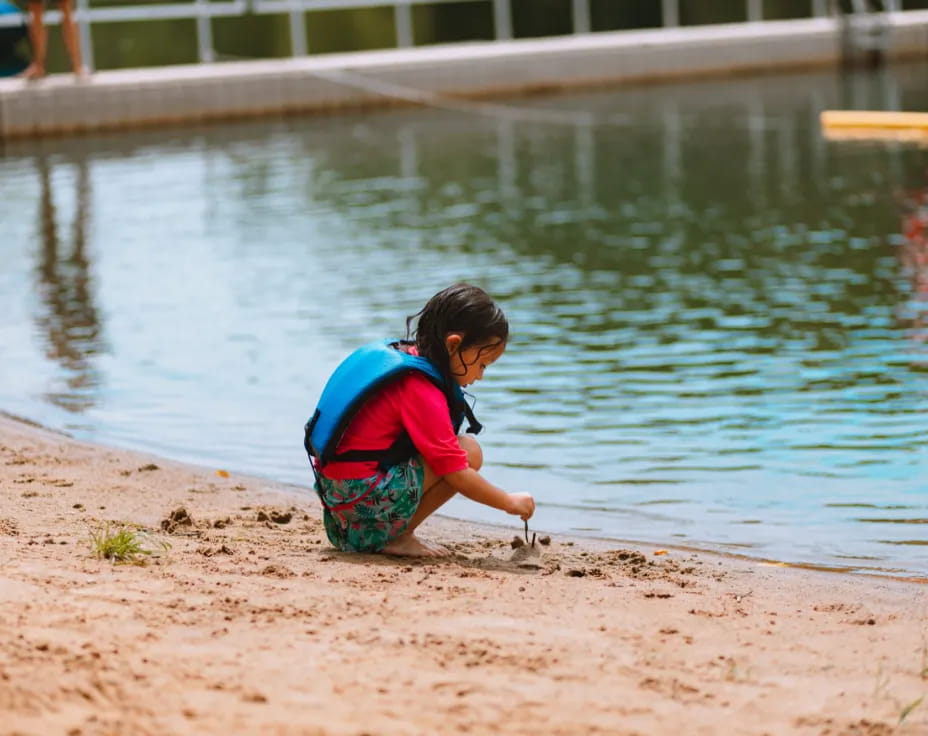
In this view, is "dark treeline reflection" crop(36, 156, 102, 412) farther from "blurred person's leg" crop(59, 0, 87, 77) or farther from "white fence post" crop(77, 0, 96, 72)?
"white fence post" crop(77, 0, 96, 72)

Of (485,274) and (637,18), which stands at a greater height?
(637,18)

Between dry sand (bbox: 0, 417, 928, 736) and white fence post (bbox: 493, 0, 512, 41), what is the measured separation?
20.9 m

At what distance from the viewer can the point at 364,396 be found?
462 centimetres

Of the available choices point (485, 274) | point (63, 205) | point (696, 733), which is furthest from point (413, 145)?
point (696, 733)

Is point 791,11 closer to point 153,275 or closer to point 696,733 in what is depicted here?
point 153,275

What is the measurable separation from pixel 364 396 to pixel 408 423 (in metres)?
0.16

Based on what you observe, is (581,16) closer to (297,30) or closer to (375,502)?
(297,30)

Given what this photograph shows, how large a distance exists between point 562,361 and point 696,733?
5.22m

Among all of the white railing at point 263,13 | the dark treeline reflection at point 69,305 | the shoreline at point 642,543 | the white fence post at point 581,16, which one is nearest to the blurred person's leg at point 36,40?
the white railing at point 263,13

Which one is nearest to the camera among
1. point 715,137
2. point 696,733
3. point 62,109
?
point 696,733

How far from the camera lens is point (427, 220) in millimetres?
13344

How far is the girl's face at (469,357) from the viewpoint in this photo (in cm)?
464

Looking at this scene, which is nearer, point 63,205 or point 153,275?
point 153,275

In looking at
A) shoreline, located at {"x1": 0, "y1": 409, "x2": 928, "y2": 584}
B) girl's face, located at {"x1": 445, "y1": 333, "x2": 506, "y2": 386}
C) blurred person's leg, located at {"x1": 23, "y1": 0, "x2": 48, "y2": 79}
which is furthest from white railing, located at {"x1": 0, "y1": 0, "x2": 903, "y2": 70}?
girl's face, located at {"x1": 445, "y1": 333, "x2": 506, "y2": 386}
